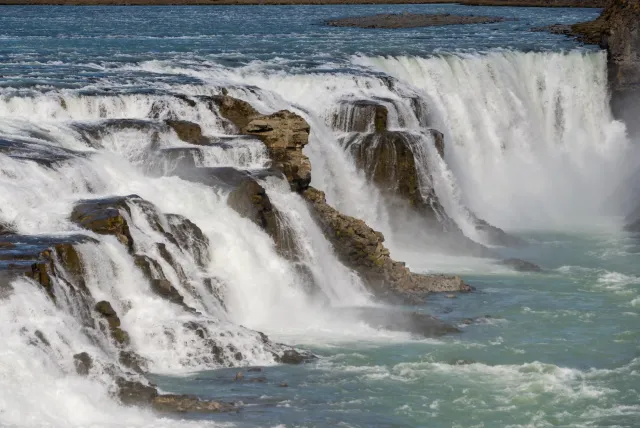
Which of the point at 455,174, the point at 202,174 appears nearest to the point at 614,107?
the point at 455,174

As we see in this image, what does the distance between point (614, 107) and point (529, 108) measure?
432 centimetres

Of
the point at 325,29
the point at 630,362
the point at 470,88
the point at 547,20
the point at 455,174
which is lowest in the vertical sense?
the point at 630,362

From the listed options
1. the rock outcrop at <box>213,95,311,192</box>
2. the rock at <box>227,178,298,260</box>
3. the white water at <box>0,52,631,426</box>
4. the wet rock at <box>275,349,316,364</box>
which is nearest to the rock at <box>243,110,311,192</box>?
the rock outcrop at <box>213,95,311,192</box>

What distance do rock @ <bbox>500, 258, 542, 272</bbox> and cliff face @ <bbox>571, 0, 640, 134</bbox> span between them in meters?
20.1

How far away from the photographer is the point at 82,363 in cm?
2623

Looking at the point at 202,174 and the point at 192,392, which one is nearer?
the point at 192,392

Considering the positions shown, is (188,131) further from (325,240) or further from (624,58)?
(624,58)

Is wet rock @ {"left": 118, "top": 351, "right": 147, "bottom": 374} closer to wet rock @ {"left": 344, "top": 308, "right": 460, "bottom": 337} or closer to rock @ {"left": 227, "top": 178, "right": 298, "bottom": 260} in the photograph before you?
wet rock @ {"left": 344, "top": 308, "right": 460, "bottom": 337}

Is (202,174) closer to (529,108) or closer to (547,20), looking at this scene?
(529,108)

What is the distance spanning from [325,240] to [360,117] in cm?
850

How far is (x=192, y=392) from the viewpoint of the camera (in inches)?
1063

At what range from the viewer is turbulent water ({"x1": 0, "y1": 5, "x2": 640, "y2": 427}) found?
88.2ft

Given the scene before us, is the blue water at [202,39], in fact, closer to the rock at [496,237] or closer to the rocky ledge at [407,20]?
the rocky ledge at [407,20]

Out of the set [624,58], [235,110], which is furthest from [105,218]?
[624,58]
